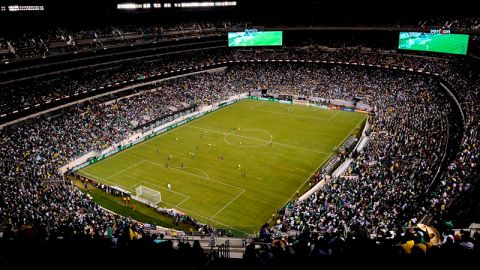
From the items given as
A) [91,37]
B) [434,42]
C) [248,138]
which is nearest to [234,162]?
[248,138]

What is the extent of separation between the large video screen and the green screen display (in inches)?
831

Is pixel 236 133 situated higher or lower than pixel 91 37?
lower

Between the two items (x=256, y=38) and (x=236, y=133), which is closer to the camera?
(x=236, y=133)

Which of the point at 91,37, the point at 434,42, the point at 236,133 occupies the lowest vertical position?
the point at 236,133

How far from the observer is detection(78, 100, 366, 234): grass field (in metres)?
30.3

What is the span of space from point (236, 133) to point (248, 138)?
2282mm

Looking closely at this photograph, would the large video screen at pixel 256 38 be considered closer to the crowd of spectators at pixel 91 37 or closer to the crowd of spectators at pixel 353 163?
the crowd of spectators at pixel 353 163

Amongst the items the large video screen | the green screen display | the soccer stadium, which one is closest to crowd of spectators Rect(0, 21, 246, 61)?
the soccer stadium

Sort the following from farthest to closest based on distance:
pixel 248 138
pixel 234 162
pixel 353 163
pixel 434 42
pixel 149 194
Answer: pixel 434 42
pixel 248 138
pixel 234 162
pixel 353 163
pixel 149 194

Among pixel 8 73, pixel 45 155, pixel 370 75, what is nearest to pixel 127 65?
pixel 8 73

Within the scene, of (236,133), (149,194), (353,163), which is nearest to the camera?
(149,194)

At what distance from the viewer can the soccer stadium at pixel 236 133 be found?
10602 millimetres

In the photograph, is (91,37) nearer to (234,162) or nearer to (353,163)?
(234,162)

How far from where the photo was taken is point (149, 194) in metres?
31.2
